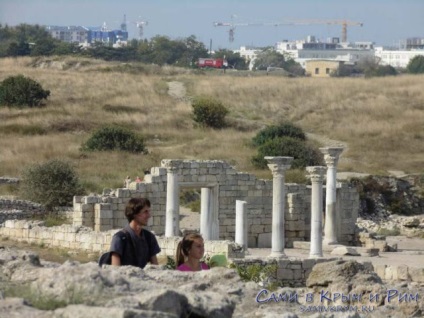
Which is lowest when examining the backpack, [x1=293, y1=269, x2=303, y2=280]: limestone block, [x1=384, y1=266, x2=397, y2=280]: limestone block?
[x1=293, y1=269, x2=303, y2=280]: limestone block

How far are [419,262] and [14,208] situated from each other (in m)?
9.51

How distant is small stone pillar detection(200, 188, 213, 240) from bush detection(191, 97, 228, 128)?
25.3m

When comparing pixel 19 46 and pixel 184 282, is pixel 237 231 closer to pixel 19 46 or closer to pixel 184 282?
pixel 184 282

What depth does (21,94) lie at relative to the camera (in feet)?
198

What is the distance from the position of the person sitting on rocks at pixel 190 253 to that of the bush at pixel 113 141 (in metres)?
33.9

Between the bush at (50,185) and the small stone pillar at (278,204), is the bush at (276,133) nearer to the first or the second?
the bush at (50,185)

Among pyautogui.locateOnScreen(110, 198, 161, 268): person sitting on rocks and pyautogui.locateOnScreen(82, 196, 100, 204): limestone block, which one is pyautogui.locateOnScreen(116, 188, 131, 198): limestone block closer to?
pyautogui.locateOnScreen(82, 196, 100, 204): limestone block

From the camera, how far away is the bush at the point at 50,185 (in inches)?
1316

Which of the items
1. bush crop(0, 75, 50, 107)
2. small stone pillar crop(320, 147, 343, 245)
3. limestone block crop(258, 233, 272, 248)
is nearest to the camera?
small stone pillar crop(320, 147, 343, 245)

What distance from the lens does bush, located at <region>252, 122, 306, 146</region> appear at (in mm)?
50000

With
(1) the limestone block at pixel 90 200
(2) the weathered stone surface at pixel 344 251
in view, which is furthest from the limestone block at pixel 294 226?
(1) the limestone block at pixel 90 200

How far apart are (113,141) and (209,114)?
11.3 meters

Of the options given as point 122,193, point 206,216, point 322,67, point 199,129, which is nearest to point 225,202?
point 206,216

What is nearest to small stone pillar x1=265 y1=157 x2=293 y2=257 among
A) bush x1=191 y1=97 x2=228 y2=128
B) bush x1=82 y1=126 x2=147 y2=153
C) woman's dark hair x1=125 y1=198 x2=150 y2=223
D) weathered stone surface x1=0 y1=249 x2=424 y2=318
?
weathered stone surface x1=0 y1=249 x2=424 y2=318
